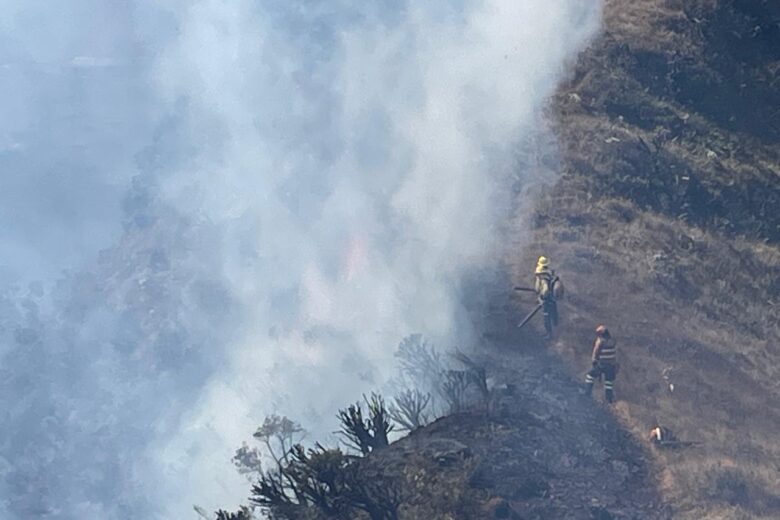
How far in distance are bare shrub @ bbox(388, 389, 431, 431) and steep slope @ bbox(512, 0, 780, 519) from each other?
523 centimetres

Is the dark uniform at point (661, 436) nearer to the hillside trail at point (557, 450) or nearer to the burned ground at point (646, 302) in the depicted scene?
the burned ground at point (646, 302)

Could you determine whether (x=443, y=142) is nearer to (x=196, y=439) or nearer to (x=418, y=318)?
(x=418, y=318)

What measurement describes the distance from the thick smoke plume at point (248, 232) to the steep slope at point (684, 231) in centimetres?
249

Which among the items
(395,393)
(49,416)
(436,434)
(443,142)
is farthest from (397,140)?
(49,416)

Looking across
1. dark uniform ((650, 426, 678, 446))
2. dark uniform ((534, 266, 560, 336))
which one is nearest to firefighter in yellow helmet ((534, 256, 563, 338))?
dark uniform ((534, 266, 560, 336))

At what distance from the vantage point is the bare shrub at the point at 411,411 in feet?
97.5

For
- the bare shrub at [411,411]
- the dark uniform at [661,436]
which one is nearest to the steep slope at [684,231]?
the dark uniform at [661,436]

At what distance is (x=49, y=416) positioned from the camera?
53.0 meters

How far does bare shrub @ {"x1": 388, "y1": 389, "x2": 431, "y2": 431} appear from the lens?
29.7m

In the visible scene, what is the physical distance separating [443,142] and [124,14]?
43.8 meters

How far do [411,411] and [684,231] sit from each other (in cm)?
1234

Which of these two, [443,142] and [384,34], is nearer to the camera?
[443,142]

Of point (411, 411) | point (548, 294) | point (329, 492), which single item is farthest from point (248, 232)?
point (329, 492)

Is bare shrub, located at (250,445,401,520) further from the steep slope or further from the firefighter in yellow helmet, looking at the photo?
the firefighter in yellow helmet
